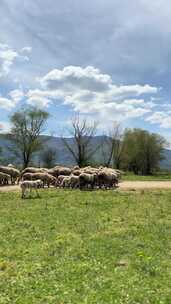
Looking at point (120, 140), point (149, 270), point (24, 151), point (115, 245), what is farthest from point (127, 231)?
point (120, 140)

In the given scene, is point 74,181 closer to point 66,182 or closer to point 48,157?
point 66,182

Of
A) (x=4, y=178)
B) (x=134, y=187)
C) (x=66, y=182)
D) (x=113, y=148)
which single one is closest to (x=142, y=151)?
(x=113, y=148)

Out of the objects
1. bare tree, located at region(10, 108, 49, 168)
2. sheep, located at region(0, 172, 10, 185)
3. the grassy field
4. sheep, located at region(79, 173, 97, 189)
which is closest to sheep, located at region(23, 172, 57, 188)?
sheep, located at region(0, 172, 10, 185)

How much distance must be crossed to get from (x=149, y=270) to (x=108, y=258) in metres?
1.58

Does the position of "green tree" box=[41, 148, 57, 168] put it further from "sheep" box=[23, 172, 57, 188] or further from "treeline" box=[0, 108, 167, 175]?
"sheep" box=[23, 172, 57, 188]

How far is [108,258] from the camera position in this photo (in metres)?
11.6

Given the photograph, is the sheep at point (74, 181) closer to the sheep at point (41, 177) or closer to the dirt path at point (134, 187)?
the sheep at point (41, 177)

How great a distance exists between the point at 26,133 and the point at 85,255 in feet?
216

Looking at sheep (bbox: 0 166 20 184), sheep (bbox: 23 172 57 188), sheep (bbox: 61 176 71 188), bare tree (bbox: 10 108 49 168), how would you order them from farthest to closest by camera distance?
bare tree (bbox: 10 108 49 168) < sheep (bbox: 0 166 20 184) < sheep (bbox: 23 172 57 188) < sheep (bbox: 61 176 71 188)

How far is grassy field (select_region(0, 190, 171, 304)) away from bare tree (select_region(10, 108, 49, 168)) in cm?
5478

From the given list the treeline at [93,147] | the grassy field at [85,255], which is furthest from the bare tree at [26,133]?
the grassy field at [85,255]

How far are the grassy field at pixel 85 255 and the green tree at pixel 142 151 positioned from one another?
7136 cm

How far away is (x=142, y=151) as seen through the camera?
94.2 metres

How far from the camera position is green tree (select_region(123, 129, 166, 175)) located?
93.5 meters
